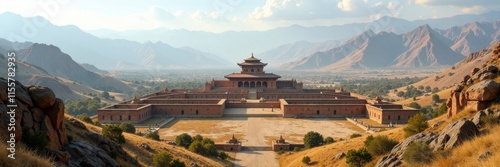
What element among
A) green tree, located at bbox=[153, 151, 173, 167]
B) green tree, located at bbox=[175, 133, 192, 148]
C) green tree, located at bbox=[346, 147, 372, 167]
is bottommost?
green tree, located at bbox=[175, 133, 192, 148]

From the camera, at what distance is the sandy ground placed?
1105 inches

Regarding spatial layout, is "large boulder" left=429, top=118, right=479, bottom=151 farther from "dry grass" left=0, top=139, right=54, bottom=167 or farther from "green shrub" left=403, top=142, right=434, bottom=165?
"dry grass" left=0, top=139, right=54, bottom=167

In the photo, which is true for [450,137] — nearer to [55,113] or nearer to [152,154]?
[55,113]

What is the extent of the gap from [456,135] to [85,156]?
11.7 meters

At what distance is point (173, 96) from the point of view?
53250 millimetres

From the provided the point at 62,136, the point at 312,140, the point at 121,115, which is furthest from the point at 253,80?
the point at 62,136

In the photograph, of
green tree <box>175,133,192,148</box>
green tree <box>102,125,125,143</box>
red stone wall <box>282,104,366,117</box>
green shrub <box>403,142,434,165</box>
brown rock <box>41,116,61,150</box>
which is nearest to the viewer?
green shrub <box>403,142,434,165</box>

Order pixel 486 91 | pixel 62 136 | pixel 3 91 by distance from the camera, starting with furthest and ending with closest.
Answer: pixel 486 91
pixel 62 136
pixel 3 91

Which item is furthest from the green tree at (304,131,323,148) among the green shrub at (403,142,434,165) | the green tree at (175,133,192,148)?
→ the green shrub at (403,142,434,165)

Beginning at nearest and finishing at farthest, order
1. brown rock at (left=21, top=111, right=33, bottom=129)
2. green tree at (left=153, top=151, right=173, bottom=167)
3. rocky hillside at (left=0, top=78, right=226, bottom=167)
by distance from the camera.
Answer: rocky hillside at (left=0, top=78, right=226, bottom=167)
brown rock at (left=21, top=111, right=33, bottom=129)
green tree at (left=153, top=151, right=173, bottom=167)

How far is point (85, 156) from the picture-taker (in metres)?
12.6

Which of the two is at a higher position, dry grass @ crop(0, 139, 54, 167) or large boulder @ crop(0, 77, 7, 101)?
large boulder @ crop(0, 77, 7, 101)

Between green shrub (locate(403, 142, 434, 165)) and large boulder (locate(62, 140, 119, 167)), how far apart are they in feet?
32.7

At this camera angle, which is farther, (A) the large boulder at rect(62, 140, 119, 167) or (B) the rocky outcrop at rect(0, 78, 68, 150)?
(A) the large boulder at rect(62, 140, 119, 167)
